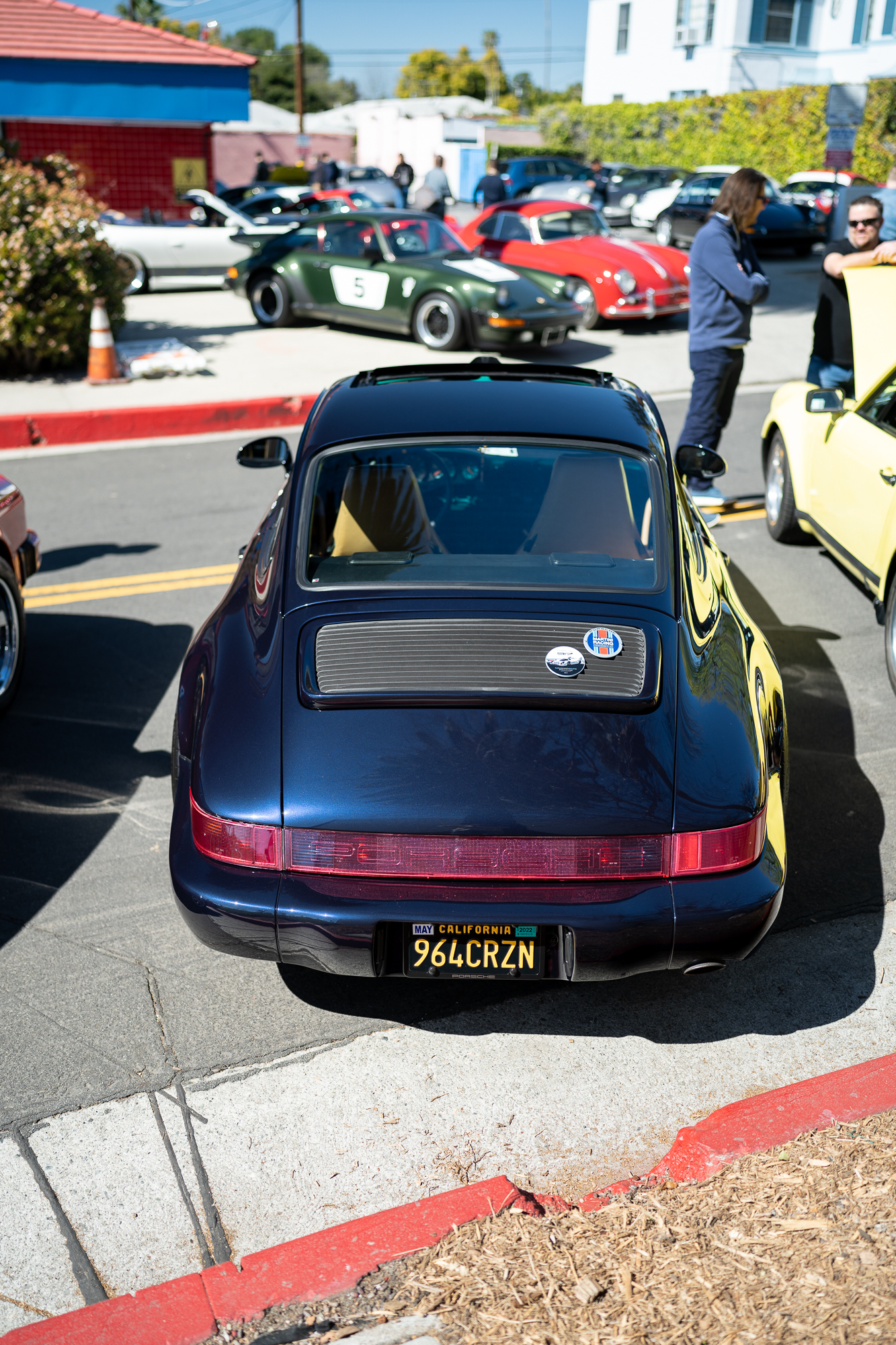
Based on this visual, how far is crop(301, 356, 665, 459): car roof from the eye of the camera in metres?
3.88

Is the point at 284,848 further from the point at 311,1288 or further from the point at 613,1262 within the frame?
the point at 613,1262

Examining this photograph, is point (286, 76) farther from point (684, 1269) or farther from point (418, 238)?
point (684, 1269)

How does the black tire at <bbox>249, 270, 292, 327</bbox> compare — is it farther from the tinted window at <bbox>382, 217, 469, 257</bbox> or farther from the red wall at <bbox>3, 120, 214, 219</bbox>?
the red wall at <bbox>3, 120, 214, 219</bbox>

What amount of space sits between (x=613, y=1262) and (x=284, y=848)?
47.8 inches

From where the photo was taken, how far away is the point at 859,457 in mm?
5863

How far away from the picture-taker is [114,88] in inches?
868

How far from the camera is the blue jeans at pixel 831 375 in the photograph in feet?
24.3

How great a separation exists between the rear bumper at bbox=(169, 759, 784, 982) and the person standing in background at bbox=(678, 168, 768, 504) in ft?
15.9

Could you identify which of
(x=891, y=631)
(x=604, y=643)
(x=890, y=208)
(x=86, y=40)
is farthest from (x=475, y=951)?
(x=86, y=40)

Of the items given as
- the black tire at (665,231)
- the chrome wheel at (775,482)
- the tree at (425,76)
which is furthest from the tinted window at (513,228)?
the tree at (425,76)

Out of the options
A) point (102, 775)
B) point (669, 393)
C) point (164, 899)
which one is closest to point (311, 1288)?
point (164, 899)

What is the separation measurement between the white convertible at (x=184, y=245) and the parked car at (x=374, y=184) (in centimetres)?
534

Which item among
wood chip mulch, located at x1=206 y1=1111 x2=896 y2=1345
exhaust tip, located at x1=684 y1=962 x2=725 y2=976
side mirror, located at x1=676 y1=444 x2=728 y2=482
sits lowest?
wood chip mulch, located at x1=206 y1=1111 x2=896 y2=1345

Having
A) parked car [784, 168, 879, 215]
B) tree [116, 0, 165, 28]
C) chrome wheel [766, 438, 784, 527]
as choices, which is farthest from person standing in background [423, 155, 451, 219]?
tree [116, 0, 165, 28]
